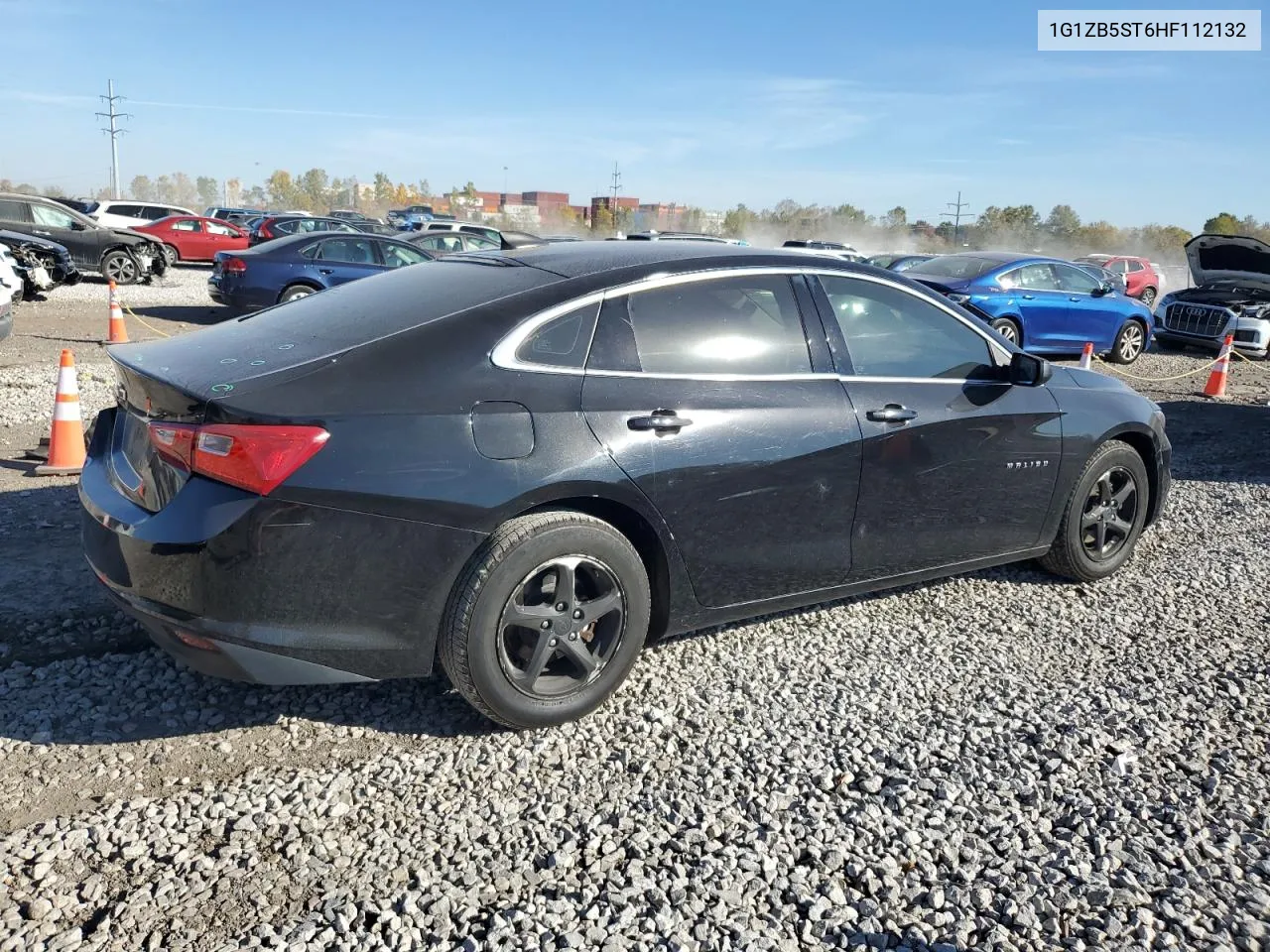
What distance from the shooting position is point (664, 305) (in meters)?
3.79

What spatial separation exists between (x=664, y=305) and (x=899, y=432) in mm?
1152

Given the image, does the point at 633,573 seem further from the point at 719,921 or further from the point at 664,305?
the point at 719,921

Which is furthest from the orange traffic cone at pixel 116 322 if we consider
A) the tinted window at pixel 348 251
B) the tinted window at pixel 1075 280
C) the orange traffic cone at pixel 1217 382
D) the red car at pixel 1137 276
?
the red car at pixel 1137 276

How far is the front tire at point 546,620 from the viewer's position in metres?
3.23

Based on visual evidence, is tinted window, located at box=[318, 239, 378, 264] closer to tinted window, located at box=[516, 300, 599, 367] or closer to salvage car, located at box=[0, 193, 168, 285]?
salvage car, located at box=[0, 193, 168, 285]

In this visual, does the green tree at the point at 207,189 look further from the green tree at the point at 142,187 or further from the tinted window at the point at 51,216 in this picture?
the tinted window at the point at 51,216

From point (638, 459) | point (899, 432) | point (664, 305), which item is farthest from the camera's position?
point (899, 432)

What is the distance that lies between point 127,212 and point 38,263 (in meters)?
11.9

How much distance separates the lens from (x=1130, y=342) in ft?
49.5

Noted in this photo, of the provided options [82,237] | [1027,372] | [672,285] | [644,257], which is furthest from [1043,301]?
[82,237]

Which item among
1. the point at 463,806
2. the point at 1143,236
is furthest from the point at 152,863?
the point at 1143,236

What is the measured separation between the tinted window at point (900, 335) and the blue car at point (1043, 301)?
30.0ft

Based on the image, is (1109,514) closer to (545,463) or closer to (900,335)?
(900,335)

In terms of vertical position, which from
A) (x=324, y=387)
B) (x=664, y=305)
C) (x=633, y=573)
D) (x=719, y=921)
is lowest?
(x=719, y=921)
